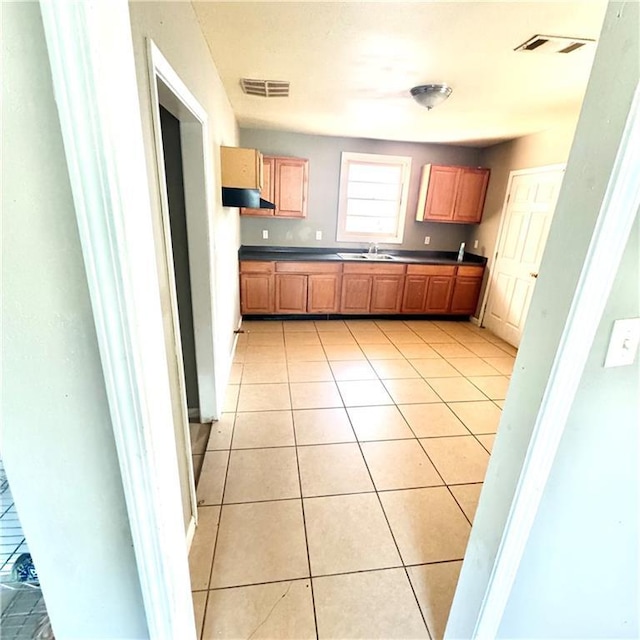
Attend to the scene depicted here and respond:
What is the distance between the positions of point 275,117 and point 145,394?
3.74 m

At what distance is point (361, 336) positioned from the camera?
4188 mm

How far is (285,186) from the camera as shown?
434 centimetres

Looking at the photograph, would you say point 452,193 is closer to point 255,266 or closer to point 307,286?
point 307,286

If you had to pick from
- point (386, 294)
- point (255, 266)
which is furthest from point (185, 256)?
point (386, 294)

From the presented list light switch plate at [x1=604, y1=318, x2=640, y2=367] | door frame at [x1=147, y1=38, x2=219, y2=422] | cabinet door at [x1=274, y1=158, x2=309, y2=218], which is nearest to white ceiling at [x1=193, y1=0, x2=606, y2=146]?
door frame at [x1=147, y1=38, x2=219, y2=422]

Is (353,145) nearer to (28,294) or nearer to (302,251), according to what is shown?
(302,251)

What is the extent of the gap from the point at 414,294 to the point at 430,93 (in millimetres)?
2648

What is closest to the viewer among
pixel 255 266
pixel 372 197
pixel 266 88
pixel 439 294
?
pixel 266 88

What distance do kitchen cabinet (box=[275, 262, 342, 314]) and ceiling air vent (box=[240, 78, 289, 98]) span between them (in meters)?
1.88

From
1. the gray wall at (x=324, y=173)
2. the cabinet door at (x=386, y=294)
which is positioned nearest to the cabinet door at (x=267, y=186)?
the gray wall at (x=324, y=173)

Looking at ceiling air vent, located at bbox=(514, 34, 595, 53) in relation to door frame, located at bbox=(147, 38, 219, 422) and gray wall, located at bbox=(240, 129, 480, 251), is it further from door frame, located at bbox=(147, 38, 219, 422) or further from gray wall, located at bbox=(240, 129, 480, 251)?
gray wall, located at bbox=(240, 129, 480, 251)

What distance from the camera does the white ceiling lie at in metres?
1.56

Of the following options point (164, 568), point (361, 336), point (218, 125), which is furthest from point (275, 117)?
point (164, 568)

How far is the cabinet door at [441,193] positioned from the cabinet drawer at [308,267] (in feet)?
4.97
